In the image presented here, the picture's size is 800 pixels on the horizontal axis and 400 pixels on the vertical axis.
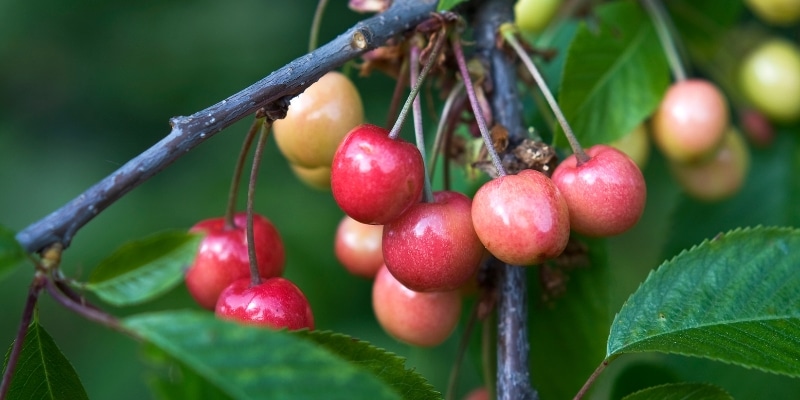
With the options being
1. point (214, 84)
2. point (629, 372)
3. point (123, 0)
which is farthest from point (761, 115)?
point (123, 0)

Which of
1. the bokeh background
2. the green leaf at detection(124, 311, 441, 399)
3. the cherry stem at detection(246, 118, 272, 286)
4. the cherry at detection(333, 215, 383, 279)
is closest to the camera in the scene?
the green leaf at detection(124, 311, 441, 399)

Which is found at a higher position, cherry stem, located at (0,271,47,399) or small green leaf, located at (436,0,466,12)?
small green leaf, located at (436,0,466,12)

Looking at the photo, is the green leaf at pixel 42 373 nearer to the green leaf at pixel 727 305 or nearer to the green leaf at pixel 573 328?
the green leaf at pixel 727 305

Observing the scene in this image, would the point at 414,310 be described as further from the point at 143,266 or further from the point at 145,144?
the point at 145,144

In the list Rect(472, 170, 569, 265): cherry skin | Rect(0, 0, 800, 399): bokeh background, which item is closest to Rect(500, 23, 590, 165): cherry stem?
Rect(472, 170, 569, 265): cherry skin

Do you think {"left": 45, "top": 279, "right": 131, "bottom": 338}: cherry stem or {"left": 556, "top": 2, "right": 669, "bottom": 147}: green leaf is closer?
{"left": 45, "top": 279, "right": 131, "bottom": 338}: cherry stem

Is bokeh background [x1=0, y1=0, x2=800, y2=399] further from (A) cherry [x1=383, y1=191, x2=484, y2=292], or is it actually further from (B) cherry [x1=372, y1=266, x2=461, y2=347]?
(A) cherry [x1=383, y1=191, x2=484, y2=292]
